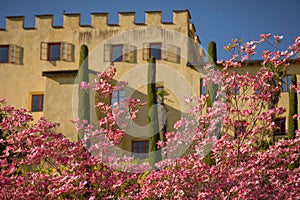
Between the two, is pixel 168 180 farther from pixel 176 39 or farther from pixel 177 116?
pixel 176 39

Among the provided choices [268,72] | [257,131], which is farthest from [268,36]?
[257,131]

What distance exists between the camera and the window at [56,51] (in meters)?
33.9

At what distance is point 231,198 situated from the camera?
37.6 ft

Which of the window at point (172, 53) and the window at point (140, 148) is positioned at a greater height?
the window at point (172, 53)

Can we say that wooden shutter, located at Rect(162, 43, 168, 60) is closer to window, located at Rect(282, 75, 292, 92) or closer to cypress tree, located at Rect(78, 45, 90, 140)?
cypress tree, located at Rect(78, 45, 90, 140)

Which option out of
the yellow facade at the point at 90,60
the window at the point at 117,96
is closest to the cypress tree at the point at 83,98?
the yellow facade at the point at 90,60

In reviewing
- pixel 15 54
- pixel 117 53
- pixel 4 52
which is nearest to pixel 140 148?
pixel 117 53

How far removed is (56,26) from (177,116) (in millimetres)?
10232

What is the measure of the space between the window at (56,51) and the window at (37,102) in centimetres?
257

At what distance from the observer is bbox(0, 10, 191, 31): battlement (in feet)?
110

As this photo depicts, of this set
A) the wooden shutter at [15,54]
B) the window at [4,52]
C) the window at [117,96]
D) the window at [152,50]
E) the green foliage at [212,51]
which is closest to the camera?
the green foliage at [212,51]

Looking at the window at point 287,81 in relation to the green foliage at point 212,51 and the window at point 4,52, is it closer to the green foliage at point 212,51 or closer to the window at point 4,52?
the green foliage at point 212,51

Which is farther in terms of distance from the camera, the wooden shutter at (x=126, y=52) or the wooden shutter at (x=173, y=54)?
the wooden shutter at (x=126, y=52)

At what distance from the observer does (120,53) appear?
33125mm
